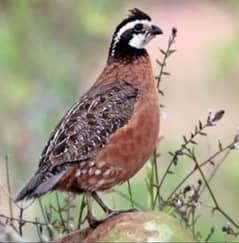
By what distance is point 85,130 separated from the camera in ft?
21.7

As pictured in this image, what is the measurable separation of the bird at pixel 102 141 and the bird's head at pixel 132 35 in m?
0.22

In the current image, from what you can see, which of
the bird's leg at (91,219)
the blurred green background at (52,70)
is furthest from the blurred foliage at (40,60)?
the bird's leg at (91,219)

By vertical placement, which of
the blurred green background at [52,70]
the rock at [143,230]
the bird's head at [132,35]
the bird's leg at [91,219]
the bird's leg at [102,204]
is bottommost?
the blurred green background at [52,70]

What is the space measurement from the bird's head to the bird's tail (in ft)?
2.82

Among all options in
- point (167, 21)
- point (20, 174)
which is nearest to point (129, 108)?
point (20, 174)

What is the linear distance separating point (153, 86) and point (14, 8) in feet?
12.4

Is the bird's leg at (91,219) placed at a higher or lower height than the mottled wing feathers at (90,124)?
lower

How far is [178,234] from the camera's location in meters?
5.55

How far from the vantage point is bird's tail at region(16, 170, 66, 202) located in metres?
6.36

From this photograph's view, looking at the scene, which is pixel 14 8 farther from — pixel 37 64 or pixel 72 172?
pixel 72 172

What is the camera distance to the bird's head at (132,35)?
714 centimetres

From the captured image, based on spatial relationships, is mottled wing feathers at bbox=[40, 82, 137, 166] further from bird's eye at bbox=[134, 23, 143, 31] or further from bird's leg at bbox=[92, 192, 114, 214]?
bird's eye at bbox=[134, 23, 143, 31]

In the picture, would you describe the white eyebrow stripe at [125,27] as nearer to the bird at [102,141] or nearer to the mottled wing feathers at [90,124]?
the bird at [102,141]

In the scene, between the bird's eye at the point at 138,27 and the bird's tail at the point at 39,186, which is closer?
the bird's tail at the point at 39,186
